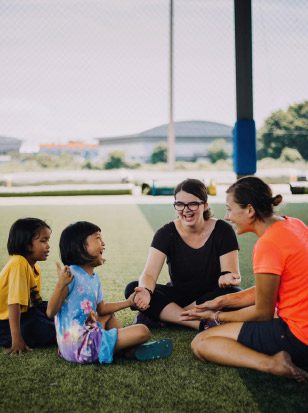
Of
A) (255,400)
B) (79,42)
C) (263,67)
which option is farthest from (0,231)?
(79,42)

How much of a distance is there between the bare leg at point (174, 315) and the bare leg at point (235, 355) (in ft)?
1.44

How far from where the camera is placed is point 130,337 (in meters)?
2.11

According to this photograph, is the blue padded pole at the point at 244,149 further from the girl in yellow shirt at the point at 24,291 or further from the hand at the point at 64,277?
the hand at the point at 64,277

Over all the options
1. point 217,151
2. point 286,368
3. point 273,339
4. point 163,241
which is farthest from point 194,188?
point 217,151

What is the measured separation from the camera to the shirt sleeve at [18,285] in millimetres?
2182

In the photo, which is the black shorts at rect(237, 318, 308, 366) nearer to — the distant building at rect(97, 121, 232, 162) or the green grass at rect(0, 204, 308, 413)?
the green grass at rect(0, 204, 308, 413)

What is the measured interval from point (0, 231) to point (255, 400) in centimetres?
519

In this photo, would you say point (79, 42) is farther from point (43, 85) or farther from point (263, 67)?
point (263, 67)

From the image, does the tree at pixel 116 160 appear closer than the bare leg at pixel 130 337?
No

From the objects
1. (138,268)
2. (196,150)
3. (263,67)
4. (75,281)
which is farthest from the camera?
(196,150)

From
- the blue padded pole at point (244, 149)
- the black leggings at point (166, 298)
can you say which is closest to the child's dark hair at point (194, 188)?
the black leggings at point (166, 298)

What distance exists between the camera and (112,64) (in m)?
15.7

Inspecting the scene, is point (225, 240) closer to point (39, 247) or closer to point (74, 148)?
point (39, 247)

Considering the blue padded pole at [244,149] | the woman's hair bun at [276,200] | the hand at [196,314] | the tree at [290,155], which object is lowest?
the hand at [196,314]
